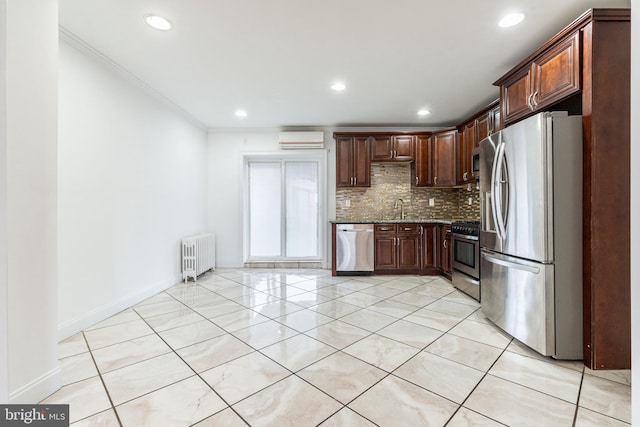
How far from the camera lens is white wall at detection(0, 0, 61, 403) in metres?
1.34

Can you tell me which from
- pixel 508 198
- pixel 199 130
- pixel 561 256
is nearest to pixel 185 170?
pixel 199 130

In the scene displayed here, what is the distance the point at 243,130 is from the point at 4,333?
165 inches

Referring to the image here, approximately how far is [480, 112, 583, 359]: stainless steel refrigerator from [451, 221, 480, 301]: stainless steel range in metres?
1.02

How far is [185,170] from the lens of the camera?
4109 mm

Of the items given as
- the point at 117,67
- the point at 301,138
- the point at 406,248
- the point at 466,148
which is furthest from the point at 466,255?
the point at 117,67

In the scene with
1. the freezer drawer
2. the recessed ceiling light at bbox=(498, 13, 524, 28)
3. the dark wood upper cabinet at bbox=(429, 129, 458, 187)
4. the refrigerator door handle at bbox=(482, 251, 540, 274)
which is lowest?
the freezer drawer

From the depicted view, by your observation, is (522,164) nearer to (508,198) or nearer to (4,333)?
(508,198)

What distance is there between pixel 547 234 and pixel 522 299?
21.3 inches

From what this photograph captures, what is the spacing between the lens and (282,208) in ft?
17.0

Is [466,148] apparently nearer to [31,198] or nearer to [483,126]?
[483,126]

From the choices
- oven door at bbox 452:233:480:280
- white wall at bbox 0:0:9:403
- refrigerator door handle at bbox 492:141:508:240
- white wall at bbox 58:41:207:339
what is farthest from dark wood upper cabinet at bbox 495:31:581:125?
white wall at bbox 58:41:207:339

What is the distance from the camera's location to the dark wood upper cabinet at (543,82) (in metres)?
1.89

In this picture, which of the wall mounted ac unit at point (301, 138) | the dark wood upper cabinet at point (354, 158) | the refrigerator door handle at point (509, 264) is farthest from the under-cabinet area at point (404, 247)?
the refrigerator door handle at point (509, 264)

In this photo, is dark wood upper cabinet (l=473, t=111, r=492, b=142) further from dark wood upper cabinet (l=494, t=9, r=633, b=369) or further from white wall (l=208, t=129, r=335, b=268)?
white wall (l=208, t=129, r=335, b=268)
